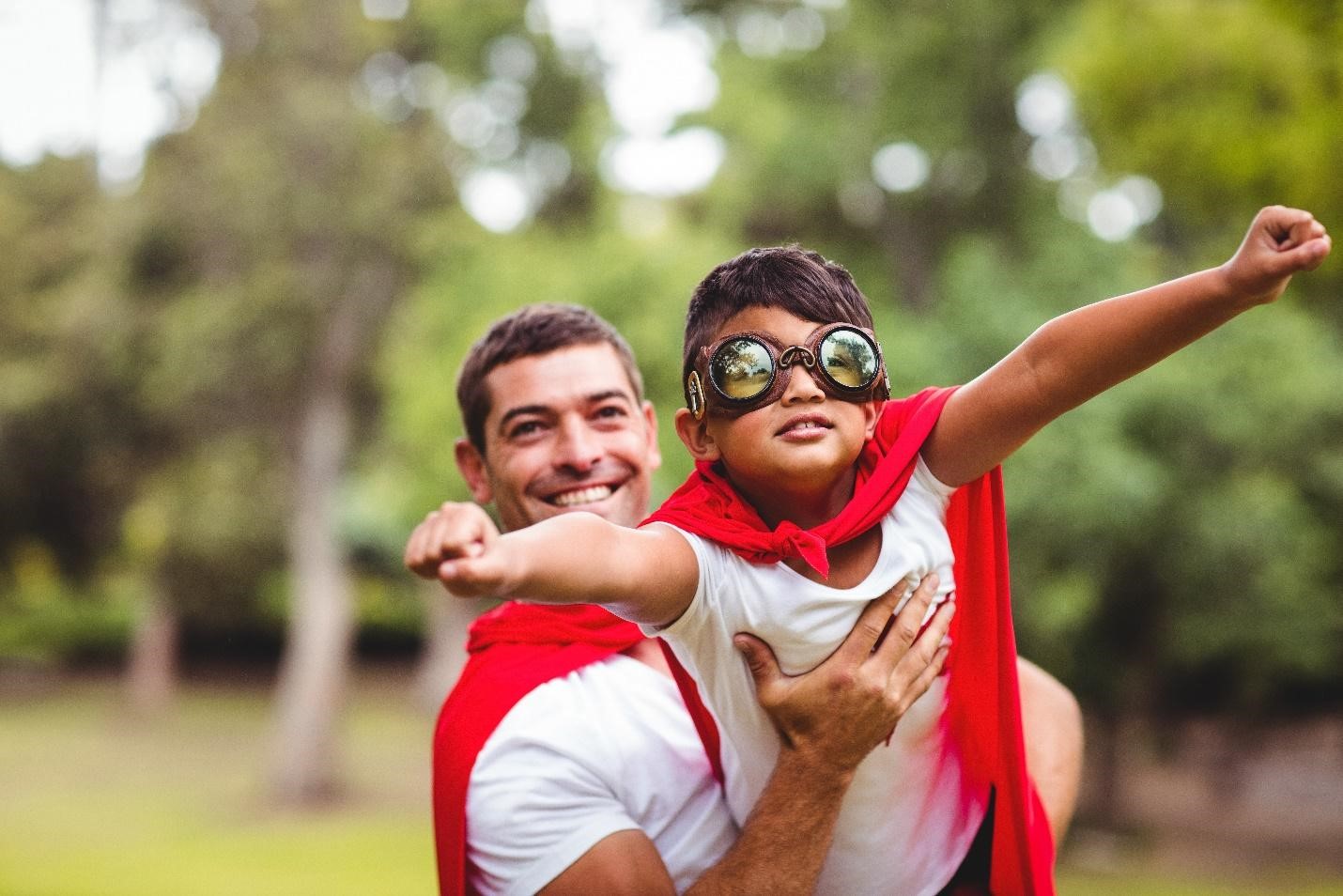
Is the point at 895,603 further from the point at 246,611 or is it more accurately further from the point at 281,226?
the point at 246,611

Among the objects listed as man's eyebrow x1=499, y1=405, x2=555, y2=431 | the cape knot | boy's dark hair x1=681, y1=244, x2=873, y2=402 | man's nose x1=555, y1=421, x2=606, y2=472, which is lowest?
the cape knot

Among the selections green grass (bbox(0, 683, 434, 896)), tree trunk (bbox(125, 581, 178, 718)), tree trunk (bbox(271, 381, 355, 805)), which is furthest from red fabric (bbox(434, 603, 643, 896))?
tree trunk (bbox(125, 581, 178, 718))

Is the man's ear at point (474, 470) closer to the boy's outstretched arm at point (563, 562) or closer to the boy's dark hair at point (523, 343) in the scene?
the boy's dark hair at point (523, 343)

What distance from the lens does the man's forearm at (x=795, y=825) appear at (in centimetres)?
232

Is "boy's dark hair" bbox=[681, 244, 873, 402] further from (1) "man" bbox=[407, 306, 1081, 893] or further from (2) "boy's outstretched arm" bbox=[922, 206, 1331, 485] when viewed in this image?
(1) "man" bbox=[407, 306, 1081, 893]

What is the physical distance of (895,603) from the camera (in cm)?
229

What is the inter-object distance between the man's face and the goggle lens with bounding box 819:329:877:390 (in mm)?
811

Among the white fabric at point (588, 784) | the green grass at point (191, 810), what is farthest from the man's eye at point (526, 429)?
the green grass at point (191, 810)

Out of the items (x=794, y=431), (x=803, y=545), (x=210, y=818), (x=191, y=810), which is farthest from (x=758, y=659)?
(x=191, y=810)

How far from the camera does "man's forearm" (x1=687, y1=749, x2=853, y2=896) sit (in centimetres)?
232

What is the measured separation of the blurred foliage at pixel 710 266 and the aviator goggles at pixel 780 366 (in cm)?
693

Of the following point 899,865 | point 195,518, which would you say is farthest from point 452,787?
point 195,518

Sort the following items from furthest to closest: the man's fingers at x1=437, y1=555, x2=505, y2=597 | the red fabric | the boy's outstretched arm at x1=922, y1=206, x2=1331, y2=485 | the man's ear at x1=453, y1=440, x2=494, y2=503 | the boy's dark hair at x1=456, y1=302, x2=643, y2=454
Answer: the man's ear at x1=453, y1=440, x2=494, y2=503, the boy's dark hair at x1=456, y1=302, x2=643, y2=454, the red fabric, the boy's outstretched arm at x1=922, y1=206, x2=1331, y2=485, the man's fingers at x1=437, y1=555, x2=505, y2=597

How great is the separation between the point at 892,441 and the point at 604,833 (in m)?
0.90
